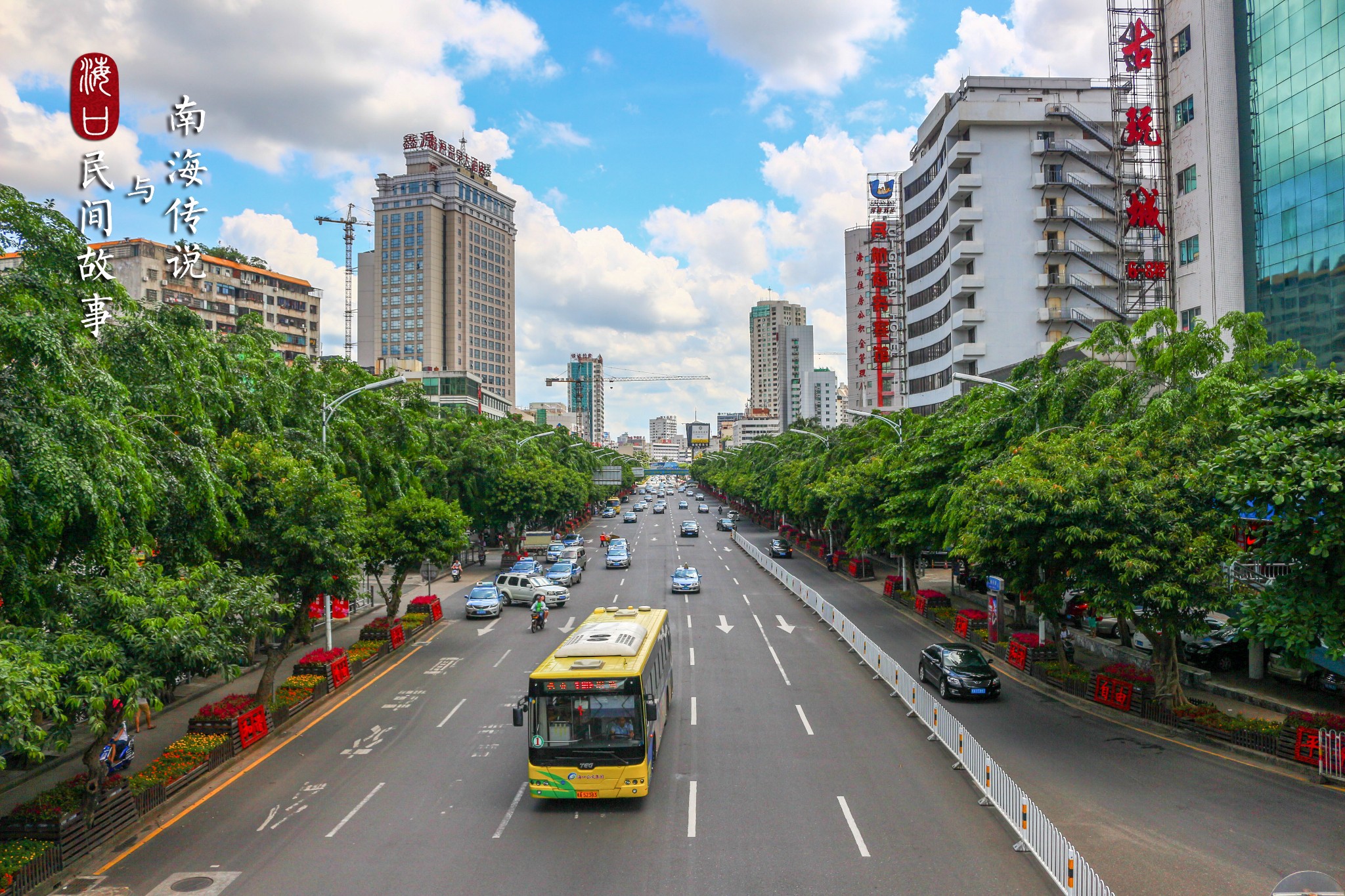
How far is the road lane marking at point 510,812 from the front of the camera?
14.0 meters

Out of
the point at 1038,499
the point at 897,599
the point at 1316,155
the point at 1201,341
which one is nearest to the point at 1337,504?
the point at 1038,499

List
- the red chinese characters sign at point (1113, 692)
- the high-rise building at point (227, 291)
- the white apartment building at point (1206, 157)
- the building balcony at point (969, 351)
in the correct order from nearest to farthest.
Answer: the red chinese characters sign at point (1113, 692)
the white apartment building at point (1206, 157)
the building balcony at point (969, 351)
the high-rise building at point (227, 291)

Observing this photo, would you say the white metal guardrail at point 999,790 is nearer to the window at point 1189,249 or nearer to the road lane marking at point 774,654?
the road lane marking at point 774,654

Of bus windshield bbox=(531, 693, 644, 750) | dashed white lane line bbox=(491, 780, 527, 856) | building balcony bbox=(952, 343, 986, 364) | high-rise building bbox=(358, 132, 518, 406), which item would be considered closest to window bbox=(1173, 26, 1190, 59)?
building balcony bbox=(952, 343, 986, 364)

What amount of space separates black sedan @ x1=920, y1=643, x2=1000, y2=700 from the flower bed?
1988 cm

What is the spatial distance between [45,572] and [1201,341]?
85.7 feet

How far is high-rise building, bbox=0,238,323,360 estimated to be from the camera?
93.2 metres

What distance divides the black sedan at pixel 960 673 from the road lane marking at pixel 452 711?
44.0 ft

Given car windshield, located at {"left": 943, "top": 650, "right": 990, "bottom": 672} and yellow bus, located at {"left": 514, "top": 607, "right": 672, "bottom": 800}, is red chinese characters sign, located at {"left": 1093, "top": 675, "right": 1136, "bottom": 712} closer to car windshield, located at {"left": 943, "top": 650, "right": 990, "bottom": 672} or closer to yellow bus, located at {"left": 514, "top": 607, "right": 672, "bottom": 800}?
car windshield, located at {"left": 943, "top": 650, "right": 990, "bottom": 672}

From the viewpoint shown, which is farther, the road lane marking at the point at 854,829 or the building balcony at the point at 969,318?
the building balcony at the point at 969,318

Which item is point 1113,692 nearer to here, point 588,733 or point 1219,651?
point 1219,651

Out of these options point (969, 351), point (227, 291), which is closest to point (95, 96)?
point (969, 351)

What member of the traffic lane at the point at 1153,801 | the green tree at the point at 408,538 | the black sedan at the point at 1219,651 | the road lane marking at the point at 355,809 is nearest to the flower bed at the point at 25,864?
the road lane marking at the point at 355,809

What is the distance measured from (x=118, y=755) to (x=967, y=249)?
2674 inches
